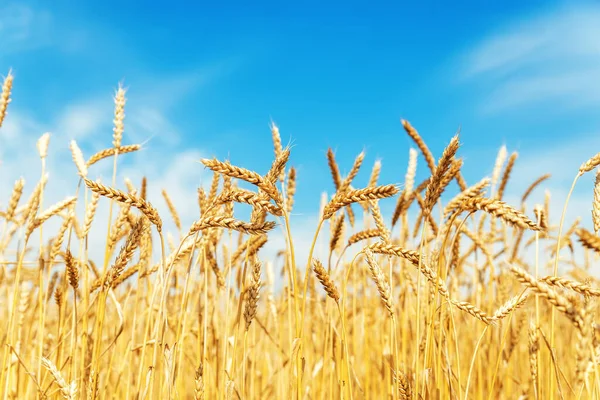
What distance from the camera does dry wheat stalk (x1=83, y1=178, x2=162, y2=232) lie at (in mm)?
1514

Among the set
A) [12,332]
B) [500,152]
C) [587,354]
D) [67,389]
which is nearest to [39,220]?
[12,332]

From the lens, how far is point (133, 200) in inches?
60.2

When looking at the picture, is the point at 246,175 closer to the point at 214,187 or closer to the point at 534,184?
the point at 214,187

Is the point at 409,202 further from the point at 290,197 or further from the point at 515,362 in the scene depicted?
the point at 515,362

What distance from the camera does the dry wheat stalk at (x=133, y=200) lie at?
59.6 inches

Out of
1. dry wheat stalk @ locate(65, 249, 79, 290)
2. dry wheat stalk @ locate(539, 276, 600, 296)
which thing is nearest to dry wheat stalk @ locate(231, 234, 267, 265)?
dry wheat stalk @ locate(65, 249, 79, 290)

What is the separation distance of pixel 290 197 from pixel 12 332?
1375 millimetres

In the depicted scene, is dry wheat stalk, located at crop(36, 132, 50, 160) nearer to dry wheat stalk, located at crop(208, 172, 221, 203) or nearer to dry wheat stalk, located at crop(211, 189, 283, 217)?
dry wheat stalk, located at crop(208, 172, 221, 203)

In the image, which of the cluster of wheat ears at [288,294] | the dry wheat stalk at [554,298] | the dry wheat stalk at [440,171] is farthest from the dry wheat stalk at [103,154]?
the dry wheat stalk at [554,298]

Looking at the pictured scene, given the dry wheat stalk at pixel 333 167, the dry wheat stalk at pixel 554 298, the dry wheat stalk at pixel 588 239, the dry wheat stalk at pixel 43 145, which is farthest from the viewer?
the dry wheat stalk at pixel 333 167

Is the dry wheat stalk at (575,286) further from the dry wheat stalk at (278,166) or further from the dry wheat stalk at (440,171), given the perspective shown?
the dry wheat stalk at (278,166)

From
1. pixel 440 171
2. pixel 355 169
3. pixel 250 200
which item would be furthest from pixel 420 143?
pixel 250 200

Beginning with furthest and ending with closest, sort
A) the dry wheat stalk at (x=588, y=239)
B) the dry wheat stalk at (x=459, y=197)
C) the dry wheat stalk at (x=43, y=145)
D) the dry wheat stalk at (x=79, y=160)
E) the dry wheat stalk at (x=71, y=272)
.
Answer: the dry wheat stalk at (x=43, y=145)
the dry wheat stalk at (x=79, y=160)
the dry wheat stalk at (x=459, y=197)
the dry wheat stalk at (x=71, y=272)
the dry wheat stalk at (x=588, y=239)

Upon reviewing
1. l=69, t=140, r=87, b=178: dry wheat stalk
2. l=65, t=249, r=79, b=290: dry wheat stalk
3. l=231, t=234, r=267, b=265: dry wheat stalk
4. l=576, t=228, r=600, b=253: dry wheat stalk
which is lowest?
l=576, t=228, r=600, b=253: dry wheat stalk
